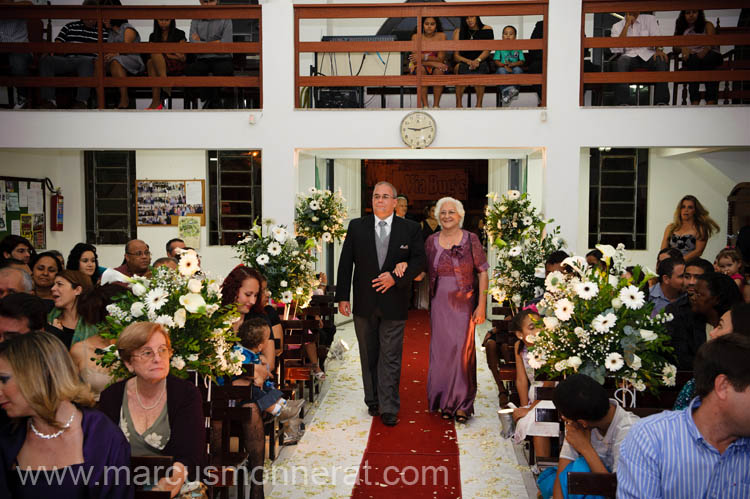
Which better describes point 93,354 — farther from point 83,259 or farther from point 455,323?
point 455,323

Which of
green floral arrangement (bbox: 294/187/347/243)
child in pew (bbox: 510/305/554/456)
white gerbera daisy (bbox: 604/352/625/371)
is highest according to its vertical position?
green floral arrangement (bbox: 294/187/347/243)

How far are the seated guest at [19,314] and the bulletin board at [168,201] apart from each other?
7950 mm

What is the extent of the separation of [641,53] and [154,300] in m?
7.15

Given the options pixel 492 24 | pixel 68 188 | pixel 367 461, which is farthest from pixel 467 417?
pixel 68 188

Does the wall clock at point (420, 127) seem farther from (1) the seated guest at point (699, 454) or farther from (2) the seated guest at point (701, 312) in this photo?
(1) the seated guest at point (699, 454)

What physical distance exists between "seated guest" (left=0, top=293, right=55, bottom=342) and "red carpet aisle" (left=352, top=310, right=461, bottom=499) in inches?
92.0

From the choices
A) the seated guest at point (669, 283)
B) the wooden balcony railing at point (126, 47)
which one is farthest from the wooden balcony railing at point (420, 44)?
the seated guest at point (669, 283)

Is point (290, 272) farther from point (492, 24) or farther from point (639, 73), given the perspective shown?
point (492, 24)

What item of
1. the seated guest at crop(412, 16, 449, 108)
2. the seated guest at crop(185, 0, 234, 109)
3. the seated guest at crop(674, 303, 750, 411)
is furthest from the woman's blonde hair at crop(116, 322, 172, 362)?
the seated guest at crop(185, 0, 234, 109)

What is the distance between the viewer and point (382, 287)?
620 centimetres

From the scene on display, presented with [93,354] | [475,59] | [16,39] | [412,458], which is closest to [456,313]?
[412,458]

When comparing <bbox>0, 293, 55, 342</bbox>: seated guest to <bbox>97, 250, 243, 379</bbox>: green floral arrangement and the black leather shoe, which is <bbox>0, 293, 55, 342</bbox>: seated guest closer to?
<bbox>97, 250, 243, 379</bbox>: green floral arrangement

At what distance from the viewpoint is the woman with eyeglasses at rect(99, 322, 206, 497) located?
3.39 m

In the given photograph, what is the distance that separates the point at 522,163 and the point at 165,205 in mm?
6066
